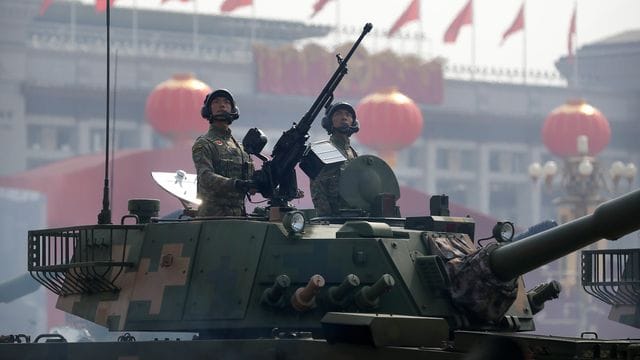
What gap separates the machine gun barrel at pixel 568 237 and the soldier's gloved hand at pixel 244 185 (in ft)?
9.89

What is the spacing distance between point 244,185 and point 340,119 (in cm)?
321

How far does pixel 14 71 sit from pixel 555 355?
68.2 meters

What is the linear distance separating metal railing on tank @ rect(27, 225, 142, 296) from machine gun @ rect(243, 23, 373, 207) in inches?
62.9

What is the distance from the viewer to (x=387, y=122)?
7506cm

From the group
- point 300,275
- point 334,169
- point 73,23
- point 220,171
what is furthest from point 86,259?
point 73,23

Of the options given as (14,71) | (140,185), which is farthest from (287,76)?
(140,185)

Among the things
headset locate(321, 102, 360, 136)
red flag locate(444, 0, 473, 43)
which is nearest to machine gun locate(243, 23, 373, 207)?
headset locate(321, 102, 360, 136)

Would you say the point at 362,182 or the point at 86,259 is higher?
the point at 362,182

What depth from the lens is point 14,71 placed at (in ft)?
265

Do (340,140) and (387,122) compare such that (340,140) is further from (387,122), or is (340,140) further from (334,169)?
(387,122)

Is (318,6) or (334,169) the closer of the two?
(334,169)

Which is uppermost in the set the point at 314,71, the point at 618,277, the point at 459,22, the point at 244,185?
the point at 459,22

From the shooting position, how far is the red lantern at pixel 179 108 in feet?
227

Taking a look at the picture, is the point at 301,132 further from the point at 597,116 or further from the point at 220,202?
the point at 597,116
